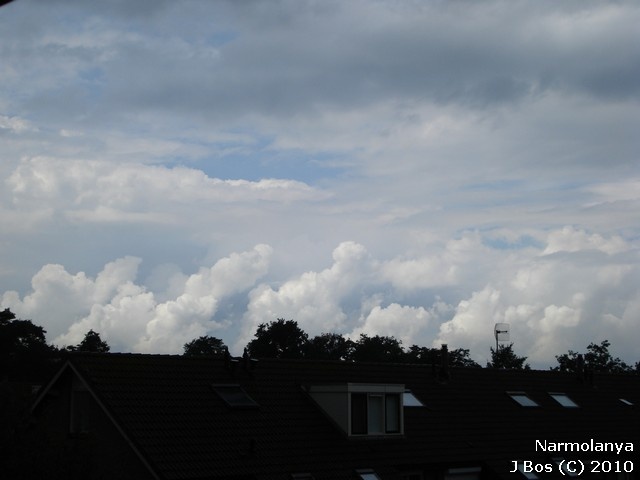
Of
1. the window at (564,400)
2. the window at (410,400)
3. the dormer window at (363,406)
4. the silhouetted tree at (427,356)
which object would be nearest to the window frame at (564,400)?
the window at (564,400)

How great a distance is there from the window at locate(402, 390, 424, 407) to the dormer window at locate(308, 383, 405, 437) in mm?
2495

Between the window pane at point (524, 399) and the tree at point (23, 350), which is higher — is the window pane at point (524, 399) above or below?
below

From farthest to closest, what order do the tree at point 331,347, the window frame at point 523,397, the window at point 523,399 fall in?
the tree at point 331,347
the window at point 523,399
the window frame at point 523,397

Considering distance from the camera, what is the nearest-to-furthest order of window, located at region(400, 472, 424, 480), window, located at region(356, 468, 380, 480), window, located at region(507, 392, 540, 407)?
window, located at region(356, 468, 380, 480)
window, located at region(400, 472, 424, 480)
window, located at region(507, 392, 540, 407)

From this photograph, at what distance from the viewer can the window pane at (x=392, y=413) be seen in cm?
2791

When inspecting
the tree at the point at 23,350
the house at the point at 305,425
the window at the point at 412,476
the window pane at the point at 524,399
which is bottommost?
the window at the point at 412,476

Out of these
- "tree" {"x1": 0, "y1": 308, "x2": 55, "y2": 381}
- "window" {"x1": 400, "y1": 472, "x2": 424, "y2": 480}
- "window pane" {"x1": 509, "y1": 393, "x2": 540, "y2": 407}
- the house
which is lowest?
"window" {"x1": 400, "y1": 472, "x2": 424, "y2": 480}

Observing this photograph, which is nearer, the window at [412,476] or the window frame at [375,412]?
the window at [412,476]

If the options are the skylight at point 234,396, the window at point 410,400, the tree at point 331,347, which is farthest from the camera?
the tree at point 331,347

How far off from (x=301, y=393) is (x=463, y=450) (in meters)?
5.94

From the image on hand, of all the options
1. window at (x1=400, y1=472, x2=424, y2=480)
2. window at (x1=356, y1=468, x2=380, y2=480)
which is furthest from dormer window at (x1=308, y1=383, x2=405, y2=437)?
window at (x1=356, y1=468, x2=380, y2=480)

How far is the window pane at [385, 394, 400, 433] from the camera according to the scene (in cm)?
2791

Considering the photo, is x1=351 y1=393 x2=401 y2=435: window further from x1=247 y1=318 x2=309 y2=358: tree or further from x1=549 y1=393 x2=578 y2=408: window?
x1=247 y1=318 x2=309 y2=358: tree

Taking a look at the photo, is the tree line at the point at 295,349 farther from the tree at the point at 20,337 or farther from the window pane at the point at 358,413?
the window pane at the point at 358,413
